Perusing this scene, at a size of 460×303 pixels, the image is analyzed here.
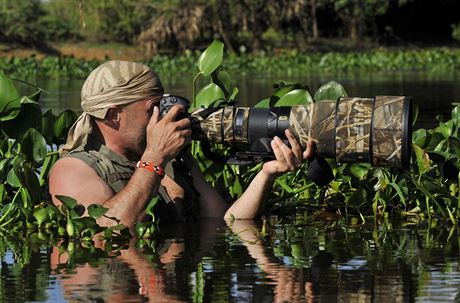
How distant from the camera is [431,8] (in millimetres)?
40188

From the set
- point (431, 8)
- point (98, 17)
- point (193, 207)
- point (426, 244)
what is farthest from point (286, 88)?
point (431, 8)

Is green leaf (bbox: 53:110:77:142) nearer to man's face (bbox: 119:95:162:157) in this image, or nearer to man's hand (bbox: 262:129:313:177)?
man's face (bbox: 119:95:162:157)

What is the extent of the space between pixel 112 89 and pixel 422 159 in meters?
1.49

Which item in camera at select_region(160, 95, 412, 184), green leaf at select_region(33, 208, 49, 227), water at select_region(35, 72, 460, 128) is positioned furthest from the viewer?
water at select_region(35, 72, 460, 128)

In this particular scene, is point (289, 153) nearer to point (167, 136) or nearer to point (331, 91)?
point (167, 136)

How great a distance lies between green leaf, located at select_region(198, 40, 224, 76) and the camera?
6.60m

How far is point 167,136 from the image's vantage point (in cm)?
517

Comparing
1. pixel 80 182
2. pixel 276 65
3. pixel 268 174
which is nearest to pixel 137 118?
pixel 80 182

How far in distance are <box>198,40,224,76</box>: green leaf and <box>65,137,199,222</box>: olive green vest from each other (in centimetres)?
91

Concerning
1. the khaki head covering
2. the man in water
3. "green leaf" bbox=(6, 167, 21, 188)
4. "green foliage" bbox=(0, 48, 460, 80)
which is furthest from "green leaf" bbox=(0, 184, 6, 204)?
"green foliage" bbox=(0, 48, 460, 80)

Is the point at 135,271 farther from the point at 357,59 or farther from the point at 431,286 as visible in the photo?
the point at 357,59

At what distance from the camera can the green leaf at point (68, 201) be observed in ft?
17.2

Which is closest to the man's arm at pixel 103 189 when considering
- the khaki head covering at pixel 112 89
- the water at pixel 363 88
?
the khaki head covering at pixel 112 89

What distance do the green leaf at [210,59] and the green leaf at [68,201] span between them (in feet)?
5.15
